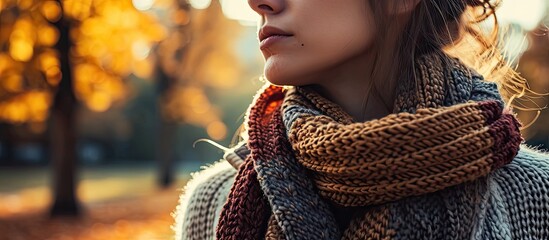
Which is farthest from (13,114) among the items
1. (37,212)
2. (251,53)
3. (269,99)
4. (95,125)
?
(95,125)

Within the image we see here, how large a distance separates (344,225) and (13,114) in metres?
10.9

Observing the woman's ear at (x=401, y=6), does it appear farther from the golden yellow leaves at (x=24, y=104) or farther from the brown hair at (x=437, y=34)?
the golden yellow leaves at (x=24, y=104)

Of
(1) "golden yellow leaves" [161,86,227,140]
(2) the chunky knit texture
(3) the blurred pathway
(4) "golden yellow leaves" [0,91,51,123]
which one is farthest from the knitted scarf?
(1) "golden yellow leaves" [161,86,227,140]

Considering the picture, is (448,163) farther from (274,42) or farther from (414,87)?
(274,42)

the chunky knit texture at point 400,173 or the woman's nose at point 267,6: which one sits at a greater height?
the woman's nose at point 267,6

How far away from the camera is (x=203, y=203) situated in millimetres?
1703

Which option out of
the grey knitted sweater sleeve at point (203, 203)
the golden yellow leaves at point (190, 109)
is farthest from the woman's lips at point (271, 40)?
the golden yellow leaves at point (190, 109)

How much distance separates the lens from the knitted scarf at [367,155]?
4.25 feet

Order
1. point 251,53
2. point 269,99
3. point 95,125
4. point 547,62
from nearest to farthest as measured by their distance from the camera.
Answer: point 269,99
point 547,62
point 251,53
point 95,125

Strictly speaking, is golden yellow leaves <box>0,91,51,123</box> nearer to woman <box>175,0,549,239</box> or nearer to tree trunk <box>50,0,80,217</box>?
tree trunk <box>50,0,80,217</box>

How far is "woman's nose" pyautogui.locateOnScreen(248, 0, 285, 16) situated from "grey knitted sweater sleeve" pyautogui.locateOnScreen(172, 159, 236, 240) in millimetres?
482

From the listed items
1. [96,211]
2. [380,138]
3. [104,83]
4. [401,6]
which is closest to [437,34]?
[401,6]

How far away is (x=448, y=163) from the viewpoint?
130 cm

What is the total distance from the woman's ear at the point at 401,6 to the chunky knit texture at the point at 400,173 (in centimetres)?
13
